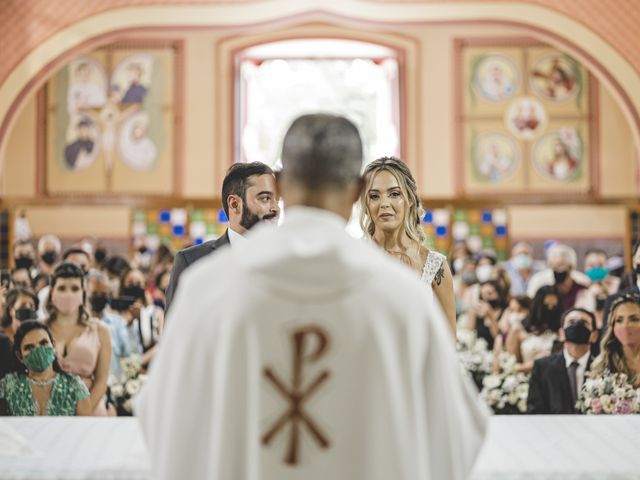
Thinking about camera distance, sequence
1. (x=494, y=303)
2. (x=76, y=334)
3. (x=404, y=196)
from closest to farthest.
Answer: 1. (x=404, y=196)
2. (x=76, y=334)
3. (x=494, y=303)

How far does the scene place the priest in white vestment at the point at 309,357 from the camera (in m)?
2.01

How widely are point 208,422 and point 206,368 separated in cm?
13

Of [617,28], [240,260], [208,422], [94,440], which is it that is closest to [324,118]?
[240,260]

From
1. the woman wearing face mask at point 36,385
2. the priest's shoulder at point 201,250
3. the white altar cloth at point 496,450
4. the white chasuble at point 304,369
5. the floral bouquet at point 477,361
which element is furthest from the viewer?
the floral bouquet at point 477,361

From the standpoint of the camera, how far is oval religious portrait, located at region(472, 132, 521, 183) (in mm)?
14562

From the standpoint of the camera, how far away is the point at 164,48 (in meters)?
14.7

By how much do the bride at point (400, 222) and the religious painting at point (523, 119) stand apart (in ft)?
35.3

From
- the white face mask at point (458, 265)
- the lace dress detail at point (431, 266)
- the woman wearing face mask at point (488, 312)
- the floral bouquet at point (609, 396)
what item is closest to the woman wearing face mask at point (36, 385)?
the lace dress detail at point (431, 266)

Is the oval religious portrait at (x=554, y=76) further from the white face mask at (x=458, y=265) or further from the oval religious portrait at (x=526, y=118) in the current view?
the white face mask at (x=458, y=265)

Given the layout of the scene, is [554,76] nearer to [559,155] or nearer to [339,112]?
[559,155]

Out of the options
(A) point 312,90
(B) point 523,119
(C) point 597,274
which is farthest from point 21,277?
(B) point 523,119

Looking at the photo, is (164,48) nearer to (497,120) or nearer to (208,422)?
(497,120)

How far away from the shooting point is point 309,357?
203 cm

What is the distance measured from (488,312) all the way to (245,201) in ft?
13.6
